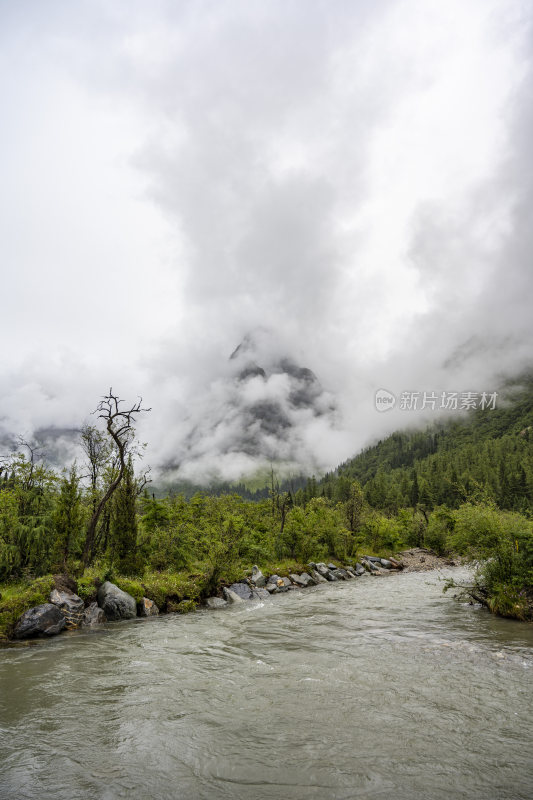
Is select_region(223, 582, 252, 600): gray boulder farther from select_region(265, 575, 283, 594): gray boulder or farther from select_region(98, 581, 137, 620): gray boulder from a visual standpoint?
select_region(98, 581, 137, 620): gray boulder

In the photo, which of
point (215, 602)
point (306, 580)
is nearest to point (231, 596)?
point (215, 602)

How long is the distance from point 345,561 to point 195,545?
87.4ft

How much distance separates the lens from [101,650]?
1465cm

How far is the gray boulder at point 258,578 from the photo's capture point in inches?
1237

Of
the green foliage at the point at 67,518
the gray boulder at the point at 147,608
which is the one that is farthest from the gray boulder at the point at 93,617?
the green foliage at the point at 67,518

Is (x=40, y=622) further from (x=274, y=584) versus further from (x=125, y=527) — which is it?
(x=274, y=584)

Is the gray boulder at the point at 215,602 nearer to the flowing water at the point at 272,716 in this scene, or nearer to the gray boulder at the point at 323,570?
the flowing water at the point at 272,716

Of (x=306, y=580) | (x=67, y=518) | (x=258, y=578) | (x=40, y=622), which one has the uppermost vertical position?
(x=67, y=518)

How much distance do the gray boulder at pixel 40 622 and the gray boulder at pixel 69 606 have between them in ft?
1.44

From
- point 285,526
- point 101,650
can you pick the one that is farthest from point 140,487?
point 285,526

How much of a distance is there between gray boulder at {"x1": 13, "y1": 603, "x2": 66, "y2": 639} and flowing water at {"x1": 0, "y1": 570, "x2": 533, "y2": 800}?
1030 mm

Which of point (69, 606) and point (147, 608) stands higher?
point (69, 606)

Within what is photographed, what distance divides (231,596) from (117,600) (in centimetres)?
906

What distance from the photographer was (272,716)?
8617 mm
